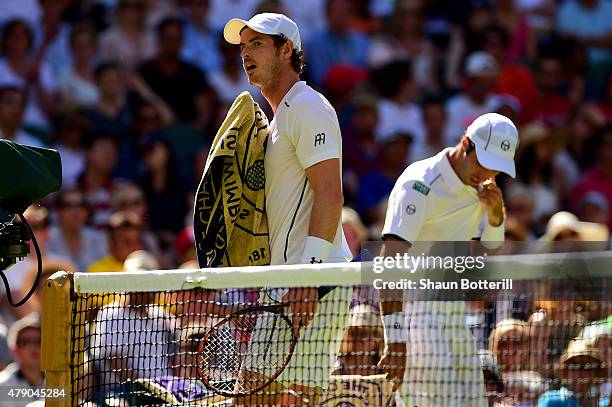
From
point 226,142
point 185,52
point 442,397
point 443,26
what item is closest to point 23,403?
point 226,142

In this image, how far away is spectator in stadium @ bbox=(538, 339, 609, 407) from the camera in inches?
225

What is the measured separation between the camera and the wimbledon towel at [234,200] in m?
5.95

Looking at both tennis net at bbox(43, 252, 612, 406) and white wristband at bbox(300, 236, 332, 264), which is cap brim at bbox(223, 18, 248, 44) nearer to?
white wristband at bbox(300, 236, 332, 264)

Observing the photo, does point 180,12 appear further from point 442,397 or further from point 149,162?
point 442,397

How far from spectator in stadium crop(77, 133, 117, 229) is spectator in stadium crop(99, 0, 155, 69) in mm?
1100

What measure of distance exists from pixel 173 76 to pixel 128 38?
2.00ft

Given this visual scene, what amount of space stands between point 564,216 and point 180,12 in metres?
4.73

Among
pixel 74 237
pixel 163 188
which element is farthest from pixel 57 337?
pixel 163 188

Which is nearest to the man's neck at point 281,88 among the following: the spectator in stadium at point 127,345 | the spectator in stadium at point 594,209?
the spectator in stadium at point 127,345

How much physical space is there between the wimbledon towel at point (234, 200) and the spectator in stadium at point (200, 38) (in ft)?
21.0

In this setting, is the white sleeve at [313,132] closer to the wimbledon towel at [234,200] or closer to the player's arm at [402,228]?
the wimbledon towel at [234,200]

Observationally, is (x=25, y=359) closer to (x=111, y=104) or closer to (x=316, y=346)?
(x=316, y=346)

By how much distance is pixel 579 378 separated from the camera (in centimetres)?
581

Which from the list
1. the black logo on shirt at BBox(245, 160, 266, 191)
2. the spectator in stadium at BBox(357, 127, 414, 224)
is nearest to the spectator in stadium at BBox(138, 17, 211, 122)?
the spectator in stadium at BBox(357, 127, 414, 224)
